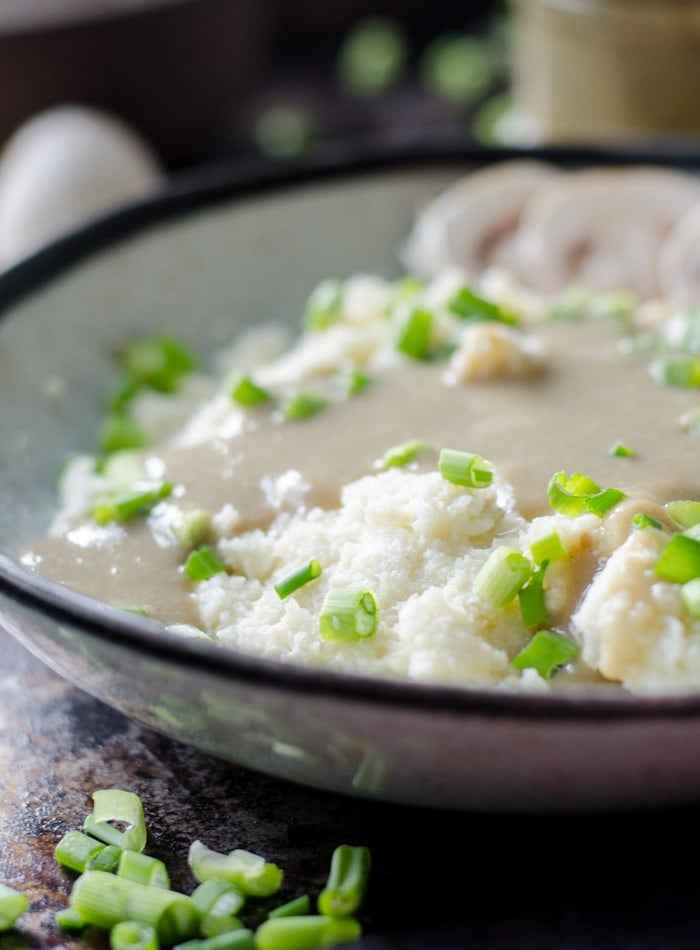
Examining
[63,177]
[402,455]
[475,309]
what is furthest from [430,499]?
[63,177]

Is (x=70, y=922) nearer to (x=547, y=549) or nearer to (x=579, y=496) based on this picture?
(x=547, y=549)

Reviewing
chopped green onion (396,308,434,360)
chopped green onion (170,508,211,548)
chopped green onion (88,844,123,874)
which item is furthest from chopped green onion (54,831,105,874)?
chopped green onion (396,308,434,360)

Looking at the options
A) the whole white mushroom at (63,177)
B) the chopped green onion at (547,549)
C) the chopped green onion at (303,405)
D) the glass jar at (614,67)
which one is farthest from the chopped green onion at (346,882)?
the glass jar at (614,67)

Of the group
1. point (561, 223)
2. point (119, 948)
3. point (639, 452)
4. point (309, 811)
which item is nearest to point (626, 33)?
point (561, 223)

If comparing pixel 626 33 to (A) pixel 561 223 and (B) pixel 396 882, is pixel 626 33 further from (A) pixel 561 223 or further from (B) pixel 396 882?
(B) pixel 396 882

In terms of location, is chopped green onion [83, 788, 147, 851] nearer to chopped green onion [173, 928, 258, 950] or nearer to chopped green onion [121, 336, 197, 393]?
chopped green onion [173, 928, 258, 950]

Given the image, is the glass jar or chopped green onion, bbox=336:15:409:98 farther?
chopped green onion, bbox=336:15:409:98

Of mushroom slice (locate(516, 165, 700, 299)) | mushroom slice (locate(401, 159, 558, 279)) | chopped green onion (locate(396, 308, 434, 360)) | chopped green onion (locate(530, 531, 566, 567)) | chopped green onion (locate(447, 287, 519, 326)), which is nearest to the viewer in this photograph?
chopped green onion (locate(530, 531, 566, 567))
